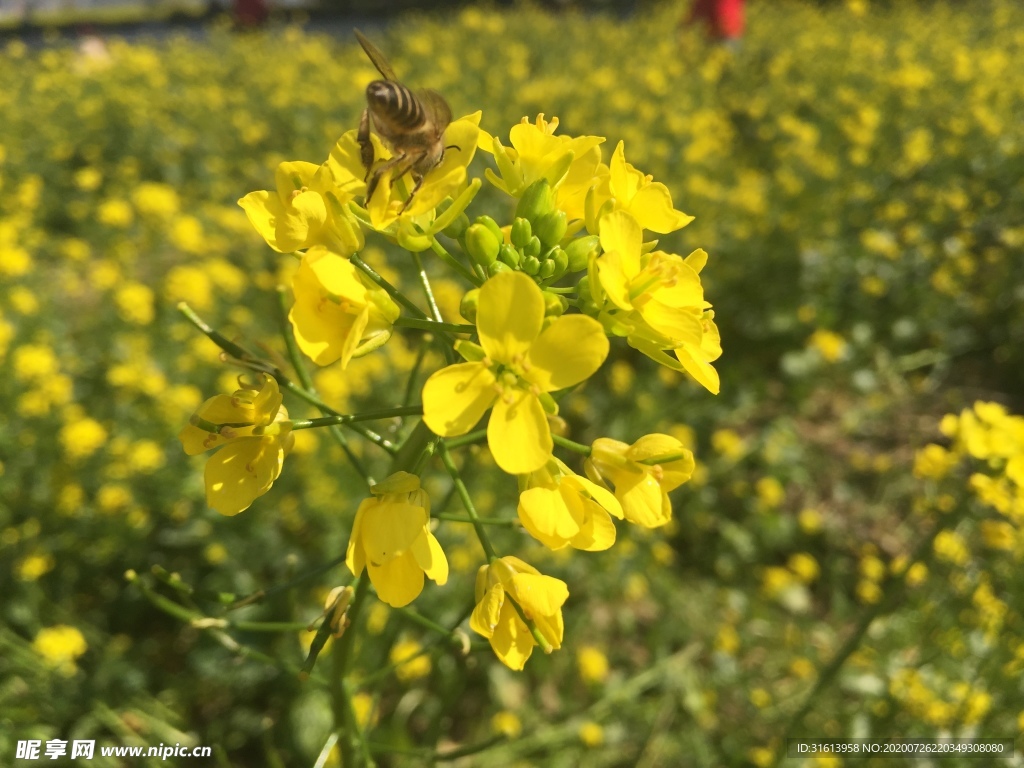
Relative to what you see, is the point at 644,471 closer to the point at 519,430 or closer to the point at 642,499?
the point at 642,499

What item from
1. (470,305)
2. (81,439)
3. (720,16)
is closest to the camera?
(470,305)

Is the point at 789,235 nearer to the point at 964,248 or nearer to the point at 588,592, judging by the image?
the point at 964,248

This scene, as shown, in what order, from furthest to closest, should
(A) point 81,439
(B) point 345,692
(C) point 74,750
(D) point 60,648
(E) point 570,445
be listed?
(A) point 81,439 < (D) point 60,648 < (C) point 74,750 < (B) point 345,692 < (E) point 570,445

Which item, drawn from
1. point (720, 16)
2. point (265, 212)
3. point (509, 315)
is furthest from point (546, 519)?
point (720, 16)

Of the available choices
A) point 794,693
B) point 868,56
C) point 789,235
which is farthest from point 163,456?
point 868,56

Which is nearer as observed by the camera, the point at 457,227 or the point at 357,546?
the point at 357,546

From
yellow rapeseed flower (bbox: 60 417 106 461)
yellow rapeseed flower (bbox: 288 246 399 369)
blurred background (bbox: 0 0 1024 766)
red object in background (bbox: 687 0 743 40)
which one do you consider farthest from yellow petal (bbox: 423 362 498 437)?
red object in background (bbox: 687 0 743 40)

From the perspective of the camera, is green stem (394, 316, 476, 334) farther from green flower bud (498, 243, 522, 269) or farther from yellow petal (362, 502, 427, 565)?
yellow petal (362, 502, 427, 565)
